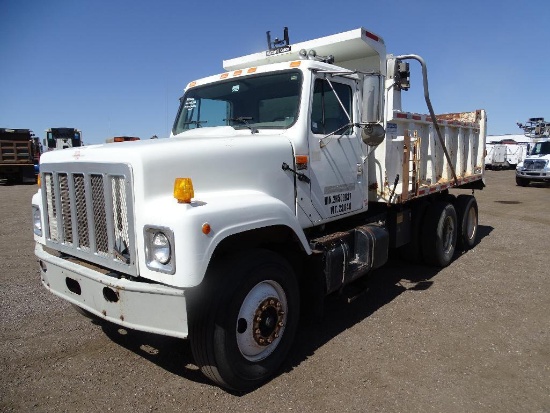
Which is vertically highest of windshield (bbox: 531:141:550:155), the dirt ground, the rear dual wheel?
windshield (bbox: 531:141:550:155)

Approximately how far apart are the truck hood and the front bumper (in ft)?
2.11

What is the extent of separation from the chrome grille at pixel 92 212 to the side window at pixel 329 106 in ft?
6.31

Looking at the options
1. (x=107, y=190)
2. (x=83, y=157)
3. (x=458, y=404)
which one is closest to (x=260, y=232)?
(x=107, y=190)

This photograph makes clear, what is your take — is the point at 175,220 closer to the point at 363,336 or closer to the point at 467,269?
the point at 363,336

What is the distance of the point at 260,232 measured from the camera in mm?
3281

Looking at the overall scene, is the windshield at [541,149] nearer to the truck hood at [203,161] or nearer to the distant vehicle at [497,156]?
the distant vehicle at [497,156]

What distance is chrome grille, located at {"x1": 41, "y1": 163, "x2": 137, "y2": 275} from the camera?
287 centimetres

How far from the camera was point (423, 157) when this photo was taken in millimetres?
6066

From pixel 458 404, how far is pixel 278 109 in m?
2.90

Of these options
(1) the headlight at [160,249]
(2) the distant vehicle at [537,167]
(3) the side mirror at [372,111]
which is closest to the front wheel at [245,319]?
(1) the headlight at [160,249]

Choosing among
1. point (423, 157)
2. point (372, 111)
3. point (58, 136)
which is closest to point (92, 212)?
point (372, 111)

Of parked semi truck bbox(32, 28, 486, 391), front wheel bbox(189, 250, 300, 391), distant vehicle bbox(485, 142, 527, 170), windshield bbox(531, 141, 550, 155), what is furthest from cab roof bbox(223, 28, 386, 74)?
distant vehicle bbox(485, 142, 527, 170)

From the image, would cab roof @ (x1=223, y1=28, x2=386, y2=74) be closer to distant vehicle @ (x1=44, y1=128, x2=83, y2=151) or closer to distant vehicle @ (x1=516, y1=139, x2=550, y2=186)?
distant vehicle @ (x1=516, y1=139, x2=550, y2=186)

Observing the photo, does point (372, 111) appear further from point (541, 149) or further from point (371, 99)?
point (541, 149)
